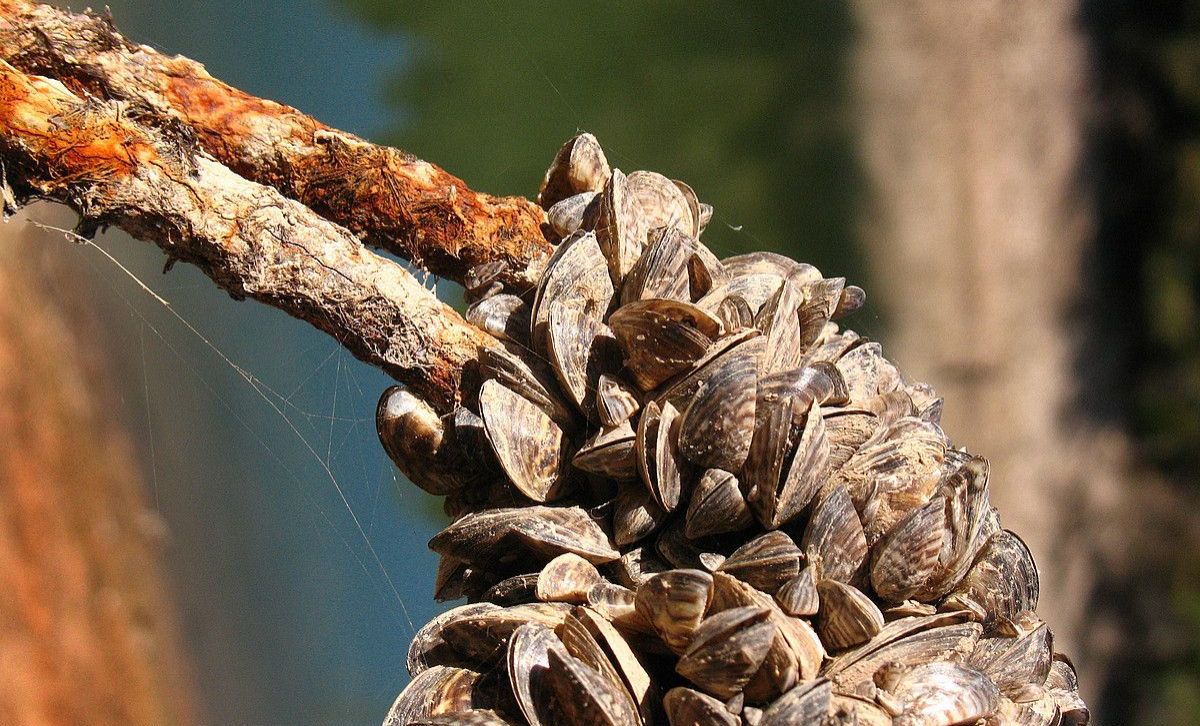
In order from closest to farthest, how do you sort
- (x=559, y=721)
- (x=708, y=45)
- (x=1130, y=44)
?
(x=559, y=721)
(x=708, y=45)
(x=1130, y=44)

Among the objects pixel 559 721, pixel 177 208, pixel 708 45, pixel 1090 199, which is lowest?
pixel 559 721

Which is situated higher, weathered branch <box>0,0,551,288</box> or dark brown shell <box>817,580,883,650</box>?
weathered branch <box>0,0,551,288</box>

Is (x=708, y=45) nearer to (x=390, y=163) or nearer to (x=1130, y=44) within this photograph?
(x=1130, y=44)

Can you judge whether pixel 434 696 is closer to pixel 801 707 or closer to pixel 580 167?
pixel 801 707

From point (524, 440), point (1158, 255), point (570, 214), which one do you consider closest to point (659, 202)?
point (570, 214)

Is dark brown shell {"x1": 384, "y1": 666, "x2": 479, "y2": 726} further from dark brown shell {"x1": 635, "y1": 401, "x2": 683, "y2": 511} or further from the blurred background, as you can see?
the blurred background

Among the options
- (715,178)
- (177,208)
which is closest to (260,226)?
(177,208)

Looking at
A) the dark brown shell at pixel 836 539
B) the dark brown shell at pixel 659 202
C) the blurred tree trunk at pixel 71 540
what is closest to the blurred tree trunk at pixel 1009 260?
the dark brown shell at pixel 659 202

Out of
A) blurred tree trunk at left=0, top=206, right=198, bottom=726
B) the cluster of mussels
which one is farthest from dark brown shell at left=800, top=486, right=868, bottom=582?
blurred tree trunk at left=0, top=206, right=198, bottom=726

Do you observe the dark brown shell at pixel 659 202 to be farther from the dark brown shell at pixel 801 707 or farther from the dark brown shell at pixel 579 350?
the dark brown shell at pixel 801 707
